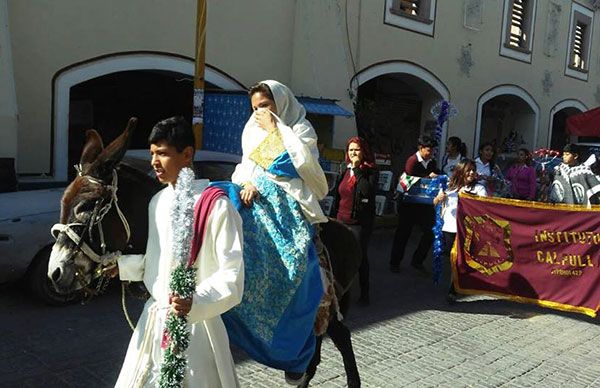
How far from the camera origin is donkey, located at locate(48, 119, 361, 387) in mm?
2408

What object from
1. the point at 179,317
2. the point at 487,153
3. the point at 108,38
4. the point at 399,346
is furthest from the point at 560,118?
the point at 179,317

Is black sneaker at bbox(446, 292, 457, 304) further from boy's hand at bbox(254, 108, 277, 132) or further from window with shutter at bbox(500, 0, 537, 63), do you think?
window with shutter at bbox(500, 0, 537, 63)

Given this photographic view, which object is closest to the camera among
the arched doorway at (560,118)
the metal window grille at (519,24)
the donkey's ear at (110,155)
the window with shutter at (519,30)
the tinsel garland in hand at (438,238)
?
the donkey's ear at (110,155)

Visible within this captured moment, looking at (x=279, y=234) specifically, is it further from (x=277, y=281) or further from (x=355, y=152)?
(x=355, y=152)

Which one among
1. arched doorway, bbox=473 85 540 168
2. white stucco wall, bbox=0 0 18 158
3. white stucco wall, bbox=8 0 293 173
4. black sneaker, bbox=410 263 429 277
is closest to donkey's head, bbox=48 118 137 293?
white stucco wall, bbox=0 0 18 158

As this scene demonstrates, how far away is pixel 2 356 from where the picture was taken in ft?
15.1

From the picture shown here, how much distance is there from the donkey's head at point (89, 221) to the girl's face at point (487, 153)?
7.20 m

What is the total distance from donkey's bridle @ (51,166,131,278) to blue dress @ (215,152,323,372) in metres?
0.71

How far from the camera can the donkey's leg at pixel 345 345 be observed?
4012 mm

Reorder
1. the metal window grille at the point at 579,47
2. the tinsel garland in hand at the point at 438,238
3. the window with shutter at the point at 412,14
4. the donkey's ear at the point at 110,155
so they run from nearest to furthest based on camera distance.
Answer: the donkey's ear at the point at 110,155, the tinsel garland in hand at the point at 438,238, the window with shutter at the point at 412,14, the metal window grille at the point at 579,47

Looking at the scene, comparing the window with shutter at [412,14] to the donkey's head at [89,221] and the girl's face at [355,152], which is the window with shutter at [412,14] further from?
the donkey's head at [89,221]

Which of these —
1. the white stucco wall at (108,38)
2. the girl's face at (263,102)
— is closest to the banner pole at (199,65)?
the white stucco wall at (108,38)

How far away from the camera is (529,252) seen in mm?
6766

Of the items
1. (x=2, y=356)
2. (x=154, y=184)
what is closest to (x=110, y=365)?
(x=2, y=356)
